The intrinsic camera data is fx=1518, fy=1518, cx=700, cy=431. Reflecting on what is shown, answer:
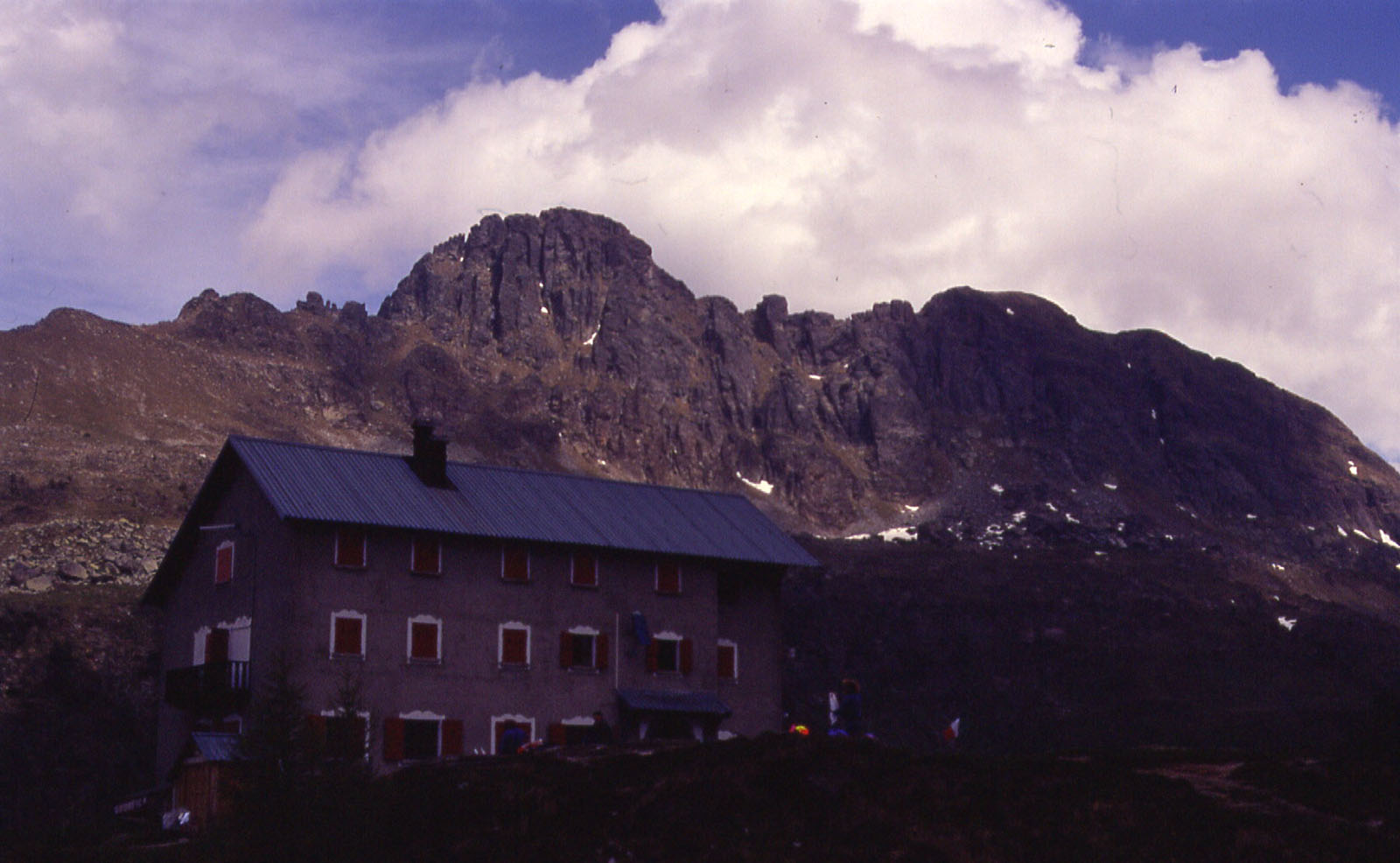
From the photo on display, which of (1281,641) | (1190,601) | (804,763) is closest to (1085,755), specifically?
(804,763)

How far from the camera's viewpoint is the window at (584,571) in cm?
5138

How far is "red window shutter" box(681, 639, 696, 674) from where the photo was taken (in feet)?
173

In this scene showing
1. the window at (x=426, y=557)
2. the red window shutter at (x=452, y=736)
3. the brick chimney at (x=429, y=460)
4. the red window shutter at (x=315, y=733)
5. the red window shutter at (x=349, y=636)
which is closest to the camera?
the red window shutter at (x=315, y=733)

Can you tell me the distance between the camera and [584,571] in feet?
169

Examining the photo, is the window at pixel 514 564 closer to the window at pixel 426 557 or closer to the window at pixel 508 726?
the window at pixel 426 557

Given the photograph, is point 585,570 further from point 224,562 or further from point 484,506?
point 224,562

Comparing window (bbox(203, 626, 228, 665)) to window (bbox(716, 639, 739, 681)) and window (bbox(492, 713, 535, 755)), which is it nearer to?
window (bbox(492, 713, 535, 755))

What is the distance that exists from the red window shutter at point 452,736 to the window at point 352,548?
564cm

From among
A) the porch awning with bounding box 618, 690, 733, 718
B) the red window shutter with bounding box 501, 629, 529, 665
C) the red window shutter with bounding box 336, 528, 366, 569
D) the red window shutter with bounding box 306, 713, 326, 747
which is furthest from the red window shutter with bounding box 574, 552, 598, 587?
the red window shutter with bounding box 306, 713, 326, 747

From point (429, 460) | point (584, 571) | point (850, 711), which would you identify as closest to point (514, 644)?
point (584, 571)

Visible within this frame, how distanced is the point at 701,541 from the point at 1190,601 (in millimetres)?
126057

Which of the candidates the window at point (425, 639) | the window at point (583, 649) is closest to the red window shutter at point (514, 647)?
the window at point (583, 649)

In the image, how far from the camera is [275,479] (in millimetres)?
48094

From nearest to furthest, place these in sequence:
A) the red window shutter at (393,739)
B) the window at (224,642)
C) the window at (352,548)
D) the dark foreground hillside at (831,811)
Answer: the dark foreground hillside at (831,811), the red window shutter at (393,739), the window at (352,548), the window at (224,642)
